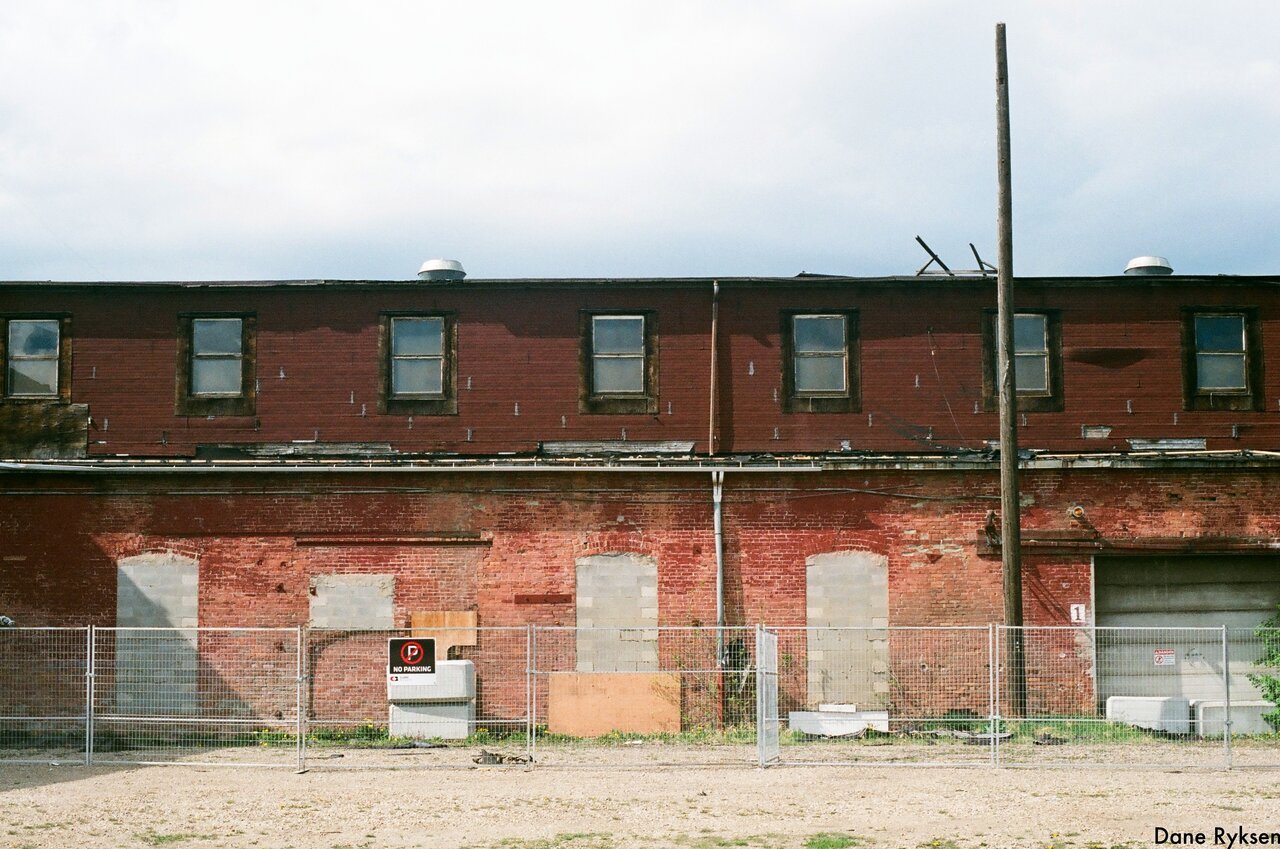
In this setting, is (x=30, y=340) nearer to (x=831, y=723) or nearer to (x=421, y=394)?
(x=421, y=394)

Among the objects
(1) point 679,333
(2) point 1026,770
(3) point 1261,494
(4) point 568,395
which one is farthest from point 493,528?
(3) point 1261,494

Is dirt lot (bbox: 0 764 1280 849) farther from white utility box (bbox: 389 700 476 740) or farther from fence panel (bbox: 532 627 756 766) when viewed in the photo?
fence panel (bbox: 532 627 756 766)

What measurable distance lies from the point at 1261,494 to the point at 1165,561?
69.7 inches

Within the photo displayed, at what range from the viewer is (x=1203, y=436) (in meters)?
25.3

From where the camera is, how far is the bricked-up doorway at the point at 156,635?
21.7m

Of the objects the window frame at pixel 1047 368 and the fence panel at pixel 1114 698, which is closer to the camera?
the fence panel at pixel 1114 698

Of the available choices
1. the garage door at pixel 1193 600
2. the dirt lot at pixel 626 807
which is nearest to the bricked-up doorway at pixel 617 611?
the dirt lot at pixel 626 807

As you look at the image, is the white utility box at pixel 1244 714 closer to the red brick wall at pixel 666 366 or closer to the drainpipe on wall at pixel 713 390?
the red brick wall at pixel 666 366

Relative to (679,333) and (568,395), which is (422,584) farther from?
(679,333)

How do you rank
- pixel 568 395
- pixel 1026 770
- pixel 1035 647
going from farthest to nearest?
pixel 568 395, pixel 1035 647, pixel 1026 770

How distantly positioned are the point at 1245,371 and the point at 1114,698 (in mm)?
8138

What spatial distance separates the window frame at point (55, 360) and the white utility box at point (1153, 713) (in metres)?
17.9

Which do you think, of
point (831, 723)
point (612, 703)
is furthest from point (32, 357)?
point (831, 723)

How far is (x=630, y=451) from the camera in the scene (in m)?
24.8
